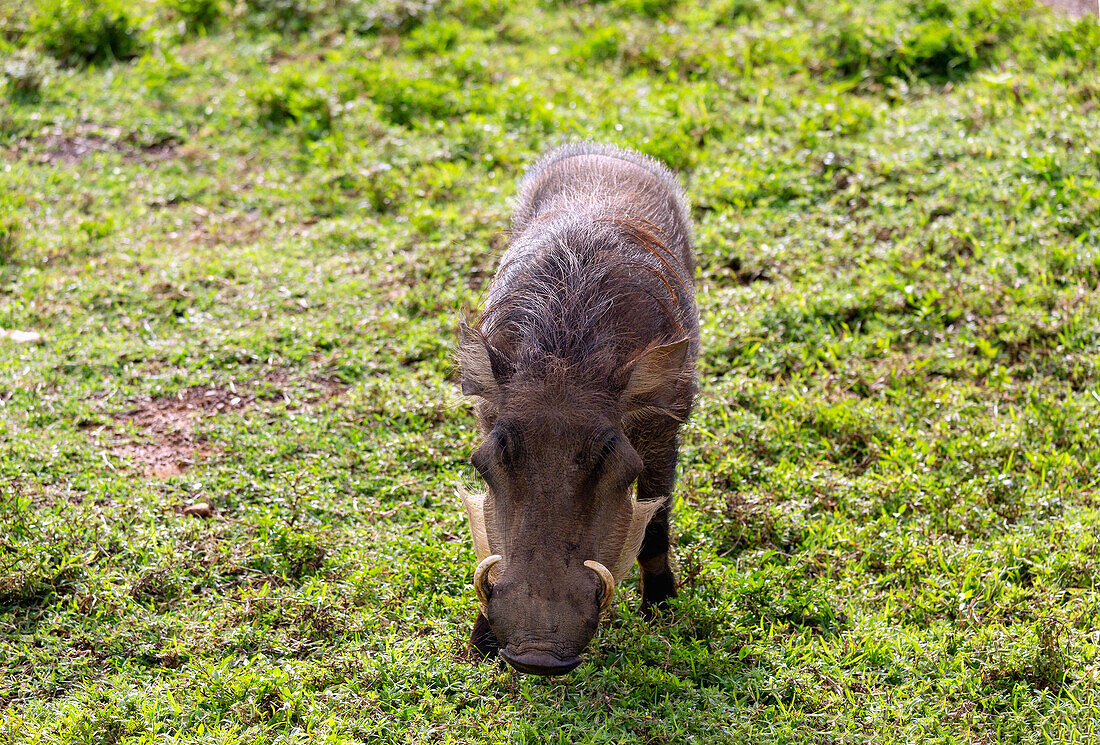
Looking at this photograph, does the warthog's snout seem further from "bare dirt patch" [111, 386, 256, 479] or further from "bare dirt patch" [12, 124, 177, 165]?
"bare dirt patch" [12, 124, 177, 165]

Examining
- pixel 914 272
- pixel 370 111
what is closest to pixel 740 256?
pixel 914 272

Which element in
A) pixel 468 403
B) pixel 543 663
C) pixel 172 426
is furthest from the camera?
pixel 172 426

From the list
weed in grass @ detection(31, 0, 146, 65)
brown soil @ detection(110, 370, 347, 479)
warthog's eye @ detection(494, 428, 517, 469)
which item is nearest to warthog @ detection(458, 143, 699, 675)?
warthog's eye @ detection(494, 428, 517, 469)

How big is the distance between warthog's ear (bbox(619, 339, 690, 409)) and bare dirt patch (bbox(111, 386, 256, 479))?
7.59 feet

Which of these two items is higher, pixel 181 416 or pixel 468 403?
pixel 468 403

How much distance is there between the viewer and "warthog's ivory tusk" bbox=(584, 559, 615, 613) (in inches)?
113

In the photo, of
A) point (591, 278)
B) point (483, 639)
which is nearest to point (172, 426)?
point (483, 639)

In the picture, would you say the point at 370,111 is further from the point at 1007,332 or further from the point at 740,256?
the point at 1007,332

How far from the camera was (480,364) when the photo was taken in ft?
10.5

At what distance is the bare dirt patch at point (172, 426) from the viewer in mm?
4547

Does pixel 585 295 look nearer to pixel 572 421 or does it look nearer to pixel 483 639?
pixel 572 421

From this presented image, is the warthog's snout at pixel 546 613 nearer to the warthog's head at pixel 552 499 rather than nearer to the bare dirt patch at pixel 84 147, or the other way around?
the warthog's head at pixel 552 499

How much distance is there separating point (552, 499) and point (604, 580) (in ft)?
0.90

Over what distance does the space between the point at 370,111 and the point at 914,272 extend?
411 cm
